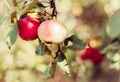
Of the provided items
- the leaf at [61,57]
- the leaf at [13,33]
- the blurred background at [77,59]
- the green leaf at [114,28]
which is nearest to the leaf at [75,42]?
the leaf at [61,57]

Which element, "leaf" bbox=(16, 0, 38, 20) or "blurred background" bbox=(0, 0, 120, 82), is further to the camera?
"blurred background" bbox=(0, 0, 120, 82)

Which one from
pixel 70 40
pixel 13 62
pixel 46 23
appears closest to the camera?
pixel 46 23

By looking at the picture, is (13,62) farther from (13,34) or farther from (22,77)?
(13,34)

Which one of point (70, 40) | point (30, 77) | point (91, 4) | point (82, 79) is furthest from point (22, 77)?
point (70, 40)

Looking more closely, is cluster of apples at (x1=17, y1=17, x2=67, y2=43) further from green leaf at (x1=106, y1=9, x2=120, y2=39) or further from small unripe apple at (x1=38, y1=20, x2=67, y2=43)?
green leaf at (x1=106, y1=9, x2=120, y2=39)

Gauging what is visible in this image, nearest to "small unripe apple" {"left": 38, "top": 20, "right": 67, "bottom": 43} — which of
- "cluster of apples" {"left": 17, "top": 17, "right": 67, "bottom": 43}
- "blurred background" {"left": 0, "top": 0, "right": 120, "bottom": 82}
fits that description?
"cluster of apples" {"left": 17, "top": 17, "right": 67, "bottom": 43}

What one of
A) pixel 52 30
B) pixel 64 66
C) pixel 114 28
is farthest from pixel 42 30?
pixel 114 28

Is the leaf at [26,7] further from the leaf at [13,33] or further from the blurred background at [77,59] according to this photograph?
the blurred background at [77,59]

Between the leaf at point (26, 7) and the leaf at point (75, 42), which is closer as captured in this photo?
the leaf at point (26, 7)
